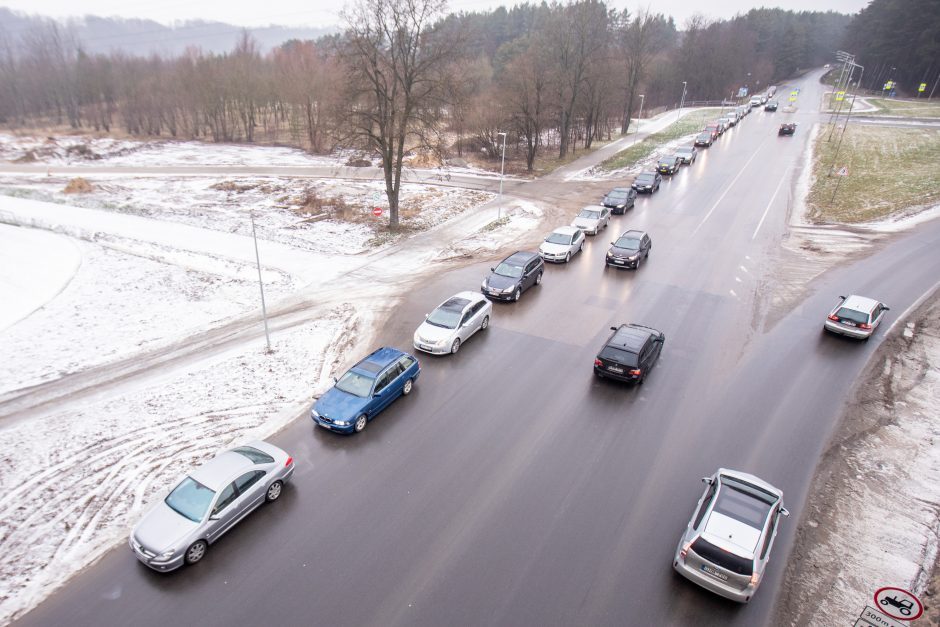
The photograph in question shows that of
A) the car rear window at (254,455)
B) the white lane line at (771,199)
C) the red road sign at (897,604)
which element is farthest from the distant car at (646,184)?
the red road sign at (897,604)

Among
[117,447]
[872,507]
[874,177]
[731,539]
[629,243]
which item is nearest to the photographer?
[731,539]

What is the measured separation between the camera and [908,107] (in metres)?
80.5

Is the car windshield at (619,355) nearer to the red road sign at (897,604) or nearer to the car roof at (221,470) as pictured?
the red road sign at (897,604)

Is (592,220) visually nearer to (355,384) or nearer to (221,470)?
(355,384)

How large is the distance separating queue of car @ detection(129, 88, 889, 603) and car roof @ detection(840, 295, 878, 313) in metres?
0.04

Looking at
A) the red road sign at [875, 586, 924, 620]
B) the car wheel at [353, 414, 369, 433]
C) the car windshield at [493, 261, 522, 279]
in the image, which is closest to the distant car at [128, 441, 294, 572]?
the car wheel at [353, 414, 369, 433]

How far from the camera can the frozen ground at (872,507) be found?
9969 mm

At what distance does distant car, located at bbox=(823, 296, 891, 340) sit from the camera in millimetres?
18859

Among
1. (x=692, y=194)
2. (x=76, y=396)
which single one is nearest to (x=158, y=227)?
(x=76, y=396)

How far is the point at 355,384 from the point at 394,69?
74.8 ft

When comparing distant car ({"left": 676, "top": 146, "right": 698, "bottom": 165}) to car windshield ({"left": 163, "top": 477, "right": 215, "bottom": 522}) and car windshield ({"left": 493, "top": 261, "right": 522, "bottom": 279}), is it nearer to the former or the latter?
car windshield ({"left": 493, "top": 261, "right": 522, "bottom": 279})

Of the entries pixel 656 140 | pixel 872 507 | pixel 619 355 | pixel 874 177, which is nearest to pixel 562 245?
pixel 619 355

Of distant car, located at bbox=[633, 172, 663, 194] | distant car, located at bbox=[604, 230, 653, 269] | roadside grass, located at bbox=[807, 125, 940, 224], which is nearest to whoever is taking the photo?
distant car, located at bbox=[604, 230, 653, 269]

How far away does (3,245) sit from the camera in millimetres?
29750
